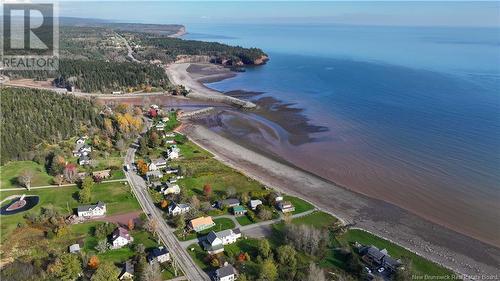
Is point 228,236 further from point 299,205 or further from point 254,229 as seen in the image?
point 299,205

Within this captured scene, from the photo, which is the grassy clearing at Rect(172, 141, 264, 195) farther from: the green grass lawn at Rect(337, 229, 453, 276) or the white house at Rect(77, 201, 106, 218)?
the green grass lawn at Rect(337, 229, 453, 276)

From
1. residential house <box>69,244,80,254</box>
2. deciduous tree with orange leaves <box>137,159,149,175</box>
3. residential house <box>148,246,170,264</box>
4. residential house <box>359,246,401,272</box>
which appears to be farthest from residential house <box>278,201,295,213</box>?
residential house <box>69,244,80,254</box>

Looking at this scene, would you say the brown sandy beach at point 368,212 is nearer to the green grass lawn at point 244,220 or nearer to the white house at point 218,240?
the green grass lawn at point 244,220

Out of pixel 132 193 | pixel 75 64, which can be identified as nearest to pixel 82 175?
pixel 132 193

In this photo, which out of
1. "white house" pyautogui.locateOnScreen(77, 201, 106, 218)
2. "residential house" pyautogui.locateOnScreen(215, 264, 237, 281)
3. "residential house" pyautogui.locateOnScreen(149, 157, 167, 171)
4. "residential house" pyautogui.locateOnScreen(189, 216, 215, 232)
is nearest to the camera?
"residential house" pyautogui.locateOnScreen(215, 264, 237, 281)

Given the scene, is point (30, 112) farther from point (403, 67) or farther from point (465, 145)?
point (403, 67)

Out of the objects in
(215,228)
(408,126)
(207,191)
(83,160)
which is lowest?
(83,160)

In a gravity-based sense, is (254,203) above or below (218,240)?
above

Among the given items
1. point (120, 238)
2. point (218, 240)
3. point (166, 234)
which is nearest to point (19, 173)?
point (120, 238)
